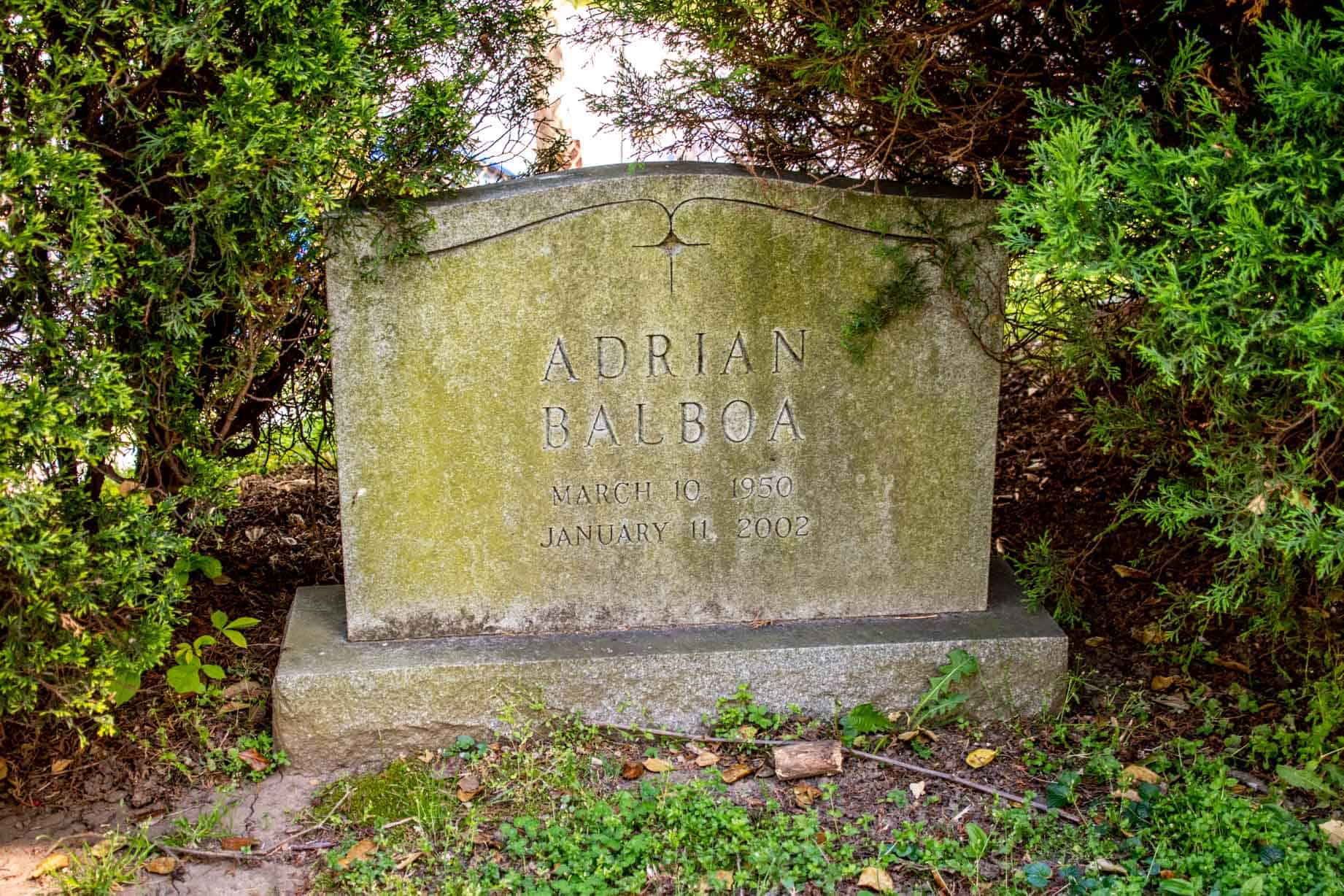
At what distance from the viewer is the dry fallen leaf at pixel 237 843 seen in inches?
119

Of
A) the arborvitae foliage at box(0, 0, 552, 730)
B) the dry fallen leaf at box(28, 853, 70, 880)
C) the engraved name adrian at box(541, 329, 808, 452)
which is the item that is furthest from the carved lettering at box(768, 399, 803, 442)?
the dry fallen leaf at box(28, 853, 70, 880)

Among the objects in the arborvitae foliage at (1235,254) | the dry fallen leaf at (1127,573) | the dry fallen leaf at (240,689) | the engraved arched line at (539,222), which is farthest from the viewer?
the dry fallen leaf at (1127,573)

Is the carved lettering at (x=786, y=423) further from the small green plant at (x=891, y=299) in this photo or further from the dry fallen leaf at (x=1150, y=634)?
the dry fallen leaf at (x=1150, y=634)

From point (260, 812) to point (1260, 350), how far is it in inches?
113

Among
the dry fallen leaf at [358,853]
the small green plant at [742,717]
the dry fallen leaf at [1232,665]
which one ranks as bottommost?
the dry fallen leaf at [358,853]

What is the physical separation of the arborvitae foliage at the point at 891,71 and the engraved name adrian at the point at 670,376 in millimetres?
650

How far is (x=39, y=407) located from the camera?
2693 mm

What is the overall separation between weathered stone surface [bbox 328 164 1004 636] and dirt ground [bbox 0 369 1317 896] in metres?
0.55

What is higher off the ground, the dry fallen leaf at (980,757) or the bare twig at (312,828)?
the dry fallen leaf at (980,757)

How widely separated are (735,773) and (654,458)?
96 cm

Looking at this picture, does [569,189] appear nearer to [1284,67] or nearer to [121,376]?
[121,376]

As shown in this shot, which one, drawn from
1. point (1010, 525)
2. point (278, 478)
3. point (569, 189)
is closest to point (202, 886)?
point (569, 189)

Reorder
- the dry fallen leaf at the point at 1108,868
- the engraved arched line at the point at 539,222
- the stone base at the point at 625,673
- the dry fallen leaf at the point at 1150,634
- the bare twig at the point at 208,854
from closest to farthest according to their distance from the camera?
the dry fallen leaf at the point at 1108,868 < the bare twig at the point at 208,854 < the engraved arched line at the point at 539,222 < the stone base at the point at 625,673 < the dry fallen leaf at the point at 1150,634

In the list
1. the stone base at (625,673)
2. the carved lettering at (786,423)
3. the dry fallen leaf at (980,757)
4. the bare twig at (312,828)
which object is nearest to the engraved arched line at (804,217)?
the carved lettering at (786,423)
